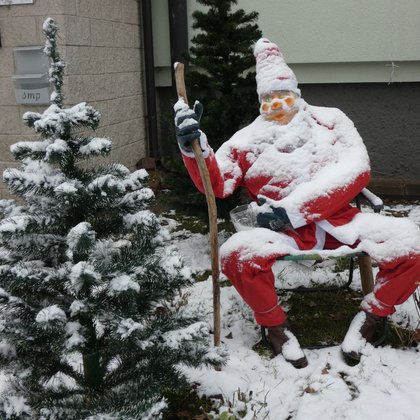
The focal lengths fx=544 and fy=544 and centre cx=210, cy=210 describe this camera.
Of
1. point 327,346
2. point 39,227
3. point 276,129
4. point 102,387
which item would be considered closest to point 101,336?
point 102,387

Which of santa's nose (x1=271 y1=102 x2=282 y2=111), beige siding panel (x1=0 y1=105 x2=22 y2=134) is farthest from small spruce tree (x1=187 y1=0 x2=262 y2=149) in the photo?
beige siding panel (x1=0 y1=105 x2=22 y2=134)

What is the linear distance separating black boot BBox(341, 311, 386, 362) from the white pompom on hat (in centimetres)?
132

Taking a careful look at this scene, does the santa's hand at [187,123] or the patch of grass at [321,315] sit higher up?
the santa's hand at [187,123]

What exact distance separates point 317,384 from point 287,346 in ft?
0.86

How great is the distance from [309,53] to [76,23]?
2430mm

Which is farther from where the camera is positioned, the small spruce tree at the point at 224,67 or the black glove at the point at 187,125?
the small spruce tree at the point at 224,67

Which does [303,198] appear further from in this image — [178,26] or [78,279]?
[178,26]

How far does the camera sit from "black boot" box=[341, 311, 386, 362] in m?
2.79

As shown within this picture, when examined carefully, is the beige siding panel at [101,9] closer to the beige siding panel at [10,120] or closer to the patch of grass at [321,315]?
the beige siding panel at [10,120]

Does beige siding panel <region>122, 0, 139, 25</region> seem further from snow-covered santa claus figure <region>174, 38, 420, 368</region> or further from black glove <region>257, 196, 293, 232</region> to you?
black glove <region>257, 196, 293, 232</region>

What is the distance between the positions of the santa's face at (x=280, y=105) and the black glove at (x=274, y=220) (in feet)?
1.64

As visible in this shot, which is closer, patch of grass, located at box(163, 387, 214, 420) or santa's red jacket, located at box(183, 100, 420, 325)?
patch of grass, located at box(163, 387, 214, 420)

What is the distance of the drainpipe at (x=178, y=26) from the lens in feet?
19.3

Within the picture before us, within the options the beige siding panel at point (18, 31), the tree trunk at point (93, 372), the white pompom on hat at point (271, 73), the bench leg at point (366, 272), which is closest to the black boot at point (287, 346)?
the bench leg at point (366, 272)
